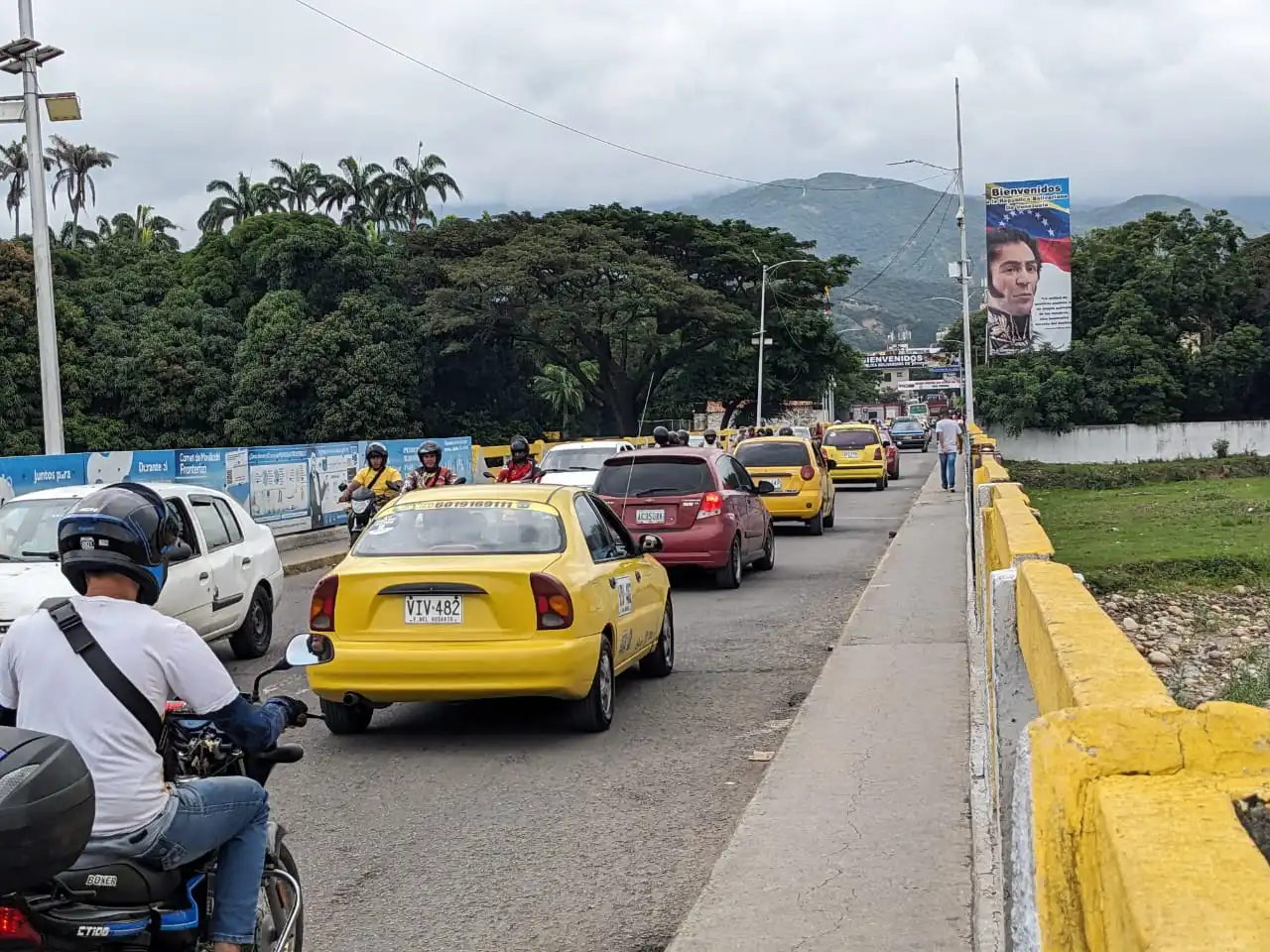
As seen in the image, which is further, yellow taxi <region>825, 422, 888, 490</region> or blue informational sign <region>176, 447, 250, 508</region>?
yellow taxi <region>825, 422, 888, 490</region>

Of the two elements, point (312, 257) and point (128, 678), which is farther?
point (312, 257)

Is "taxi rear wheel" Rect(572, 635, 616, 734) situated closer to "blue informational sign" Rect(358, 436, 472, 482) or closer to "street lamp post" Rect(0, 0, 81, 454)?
"street lamp post" Rect(0, 0, 81, 454)

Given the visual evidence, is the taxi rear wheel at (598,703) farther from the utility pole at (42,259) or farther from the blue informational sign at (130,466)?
the utility pole at (42,259)

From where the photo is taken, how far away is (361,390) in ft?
169

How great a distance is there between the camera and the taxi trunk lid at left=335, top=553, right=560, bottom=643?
8.16m

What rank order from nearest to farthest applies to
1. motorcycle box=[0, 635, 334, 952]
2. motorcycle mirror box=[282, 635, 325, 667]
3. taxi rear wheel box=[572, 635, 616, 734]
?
1. motorcycle box=[0, 635, 334, 952]
2. motorcycle mirror box=[282, 635, 325, 667]
3. taxi rear wheel box=[572, 635, 616, 734]

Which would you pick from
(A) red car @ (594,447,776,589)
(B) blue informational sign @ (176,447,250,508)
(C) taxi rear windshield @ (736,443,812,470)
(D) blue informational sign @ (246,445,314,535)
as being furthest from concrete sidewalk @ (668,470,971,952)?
(D) blue informational sign @ (246,445,314,535)

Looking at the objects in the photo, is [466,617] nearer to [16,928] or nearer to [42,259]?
[16,928]

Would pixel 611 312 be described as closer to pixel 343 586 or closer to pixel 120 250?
pixel 120 250

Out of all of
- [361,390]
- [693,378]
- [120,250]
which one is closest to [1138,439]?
[693,378]

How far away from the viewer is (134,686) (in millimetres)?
3572

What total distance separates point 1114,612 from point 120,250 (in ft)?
162

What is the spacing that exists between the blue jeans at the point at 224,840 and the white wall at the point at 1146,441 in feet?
194

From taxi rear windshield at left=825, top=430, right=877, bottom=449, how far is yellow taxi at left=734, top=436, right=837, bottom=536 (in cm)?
1395
